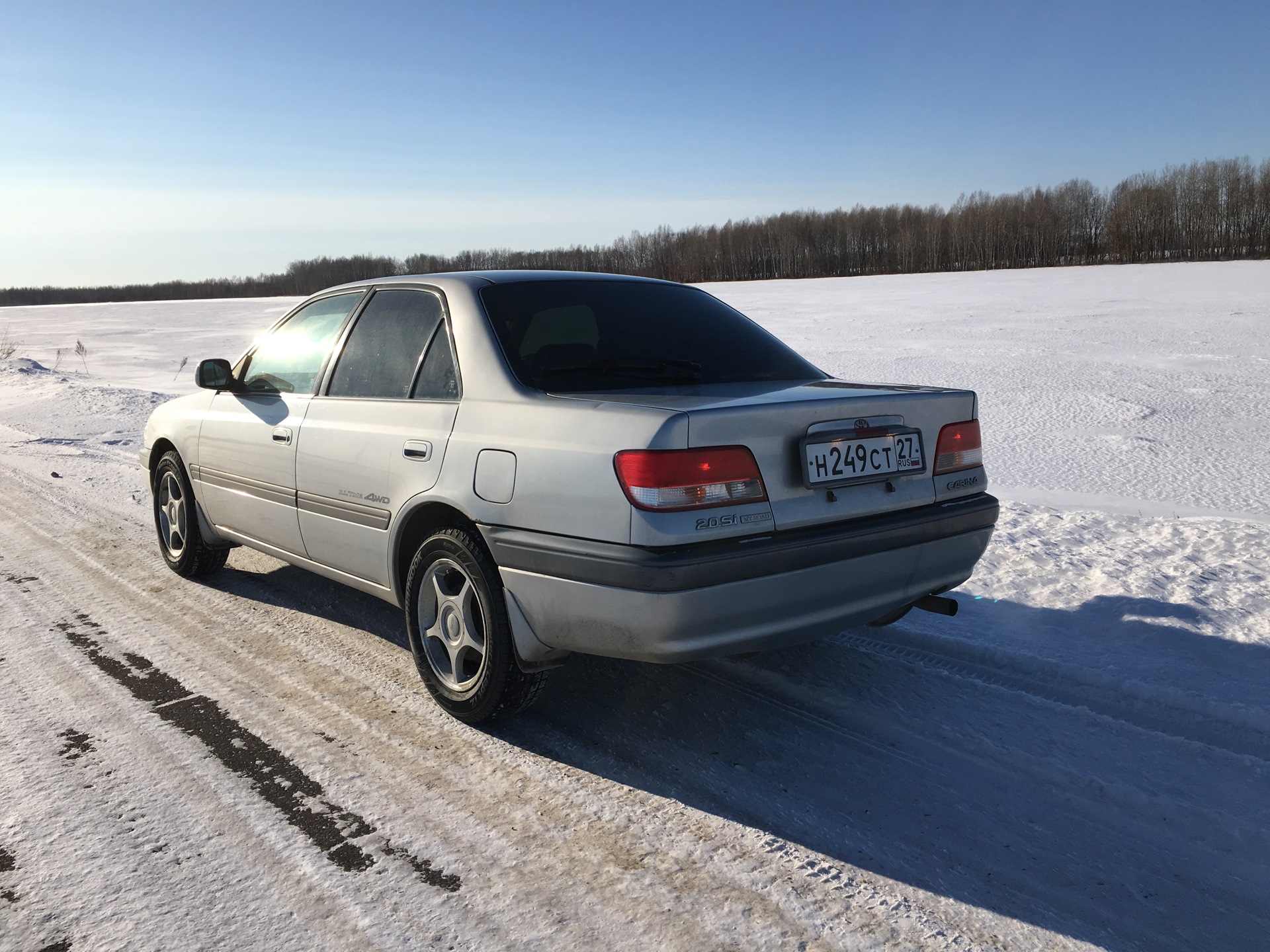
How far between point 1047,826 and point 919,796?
1.11ft

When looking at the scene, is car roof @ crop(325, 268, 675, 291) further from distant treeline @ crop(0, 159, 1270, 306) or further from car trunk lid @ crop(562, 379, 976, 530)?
distant treeline @ crop(0, 159, 1270, 306)

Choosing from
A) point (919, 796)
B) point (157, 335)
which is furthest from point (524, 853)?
point (157, 335)

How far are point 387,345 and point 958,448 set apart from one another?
7.22ft

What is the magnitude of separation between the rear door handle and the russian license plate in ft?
4.23

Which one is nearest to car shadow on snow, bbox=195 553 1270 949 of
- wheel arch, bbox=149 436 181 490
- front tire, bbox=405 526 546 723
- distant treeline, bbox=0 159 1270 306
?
front tire, bbox=405 526 546 723

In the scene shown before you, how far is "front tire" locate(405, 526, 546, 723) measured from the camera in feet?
9.62

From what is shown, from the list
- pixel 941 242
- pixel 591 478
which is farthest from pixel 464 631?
pixel 941 242

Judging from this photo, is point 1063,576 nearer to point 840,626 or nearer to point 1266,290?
point 840,626

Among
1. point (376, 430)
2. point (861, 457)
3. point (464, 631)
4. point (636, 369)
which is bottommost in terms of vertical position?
point (464, 631)

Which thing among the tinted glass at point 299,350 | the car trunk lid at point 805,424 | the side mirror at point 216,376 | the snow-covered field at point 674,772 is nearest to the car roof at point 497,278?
the tinted glass at point 299,350

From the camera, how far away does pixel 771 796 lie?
262 cm

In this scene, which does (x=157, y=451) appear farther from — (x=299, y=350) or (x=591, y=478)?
(x=591, y=478)

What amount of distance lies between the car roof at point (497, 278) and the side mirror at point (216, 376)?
37.7 inches

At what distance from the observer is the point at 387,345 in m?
3.61
